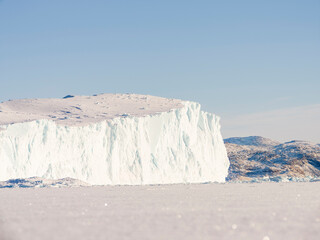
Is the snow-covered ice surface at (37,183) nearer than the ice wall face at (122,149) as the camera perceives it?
Yes

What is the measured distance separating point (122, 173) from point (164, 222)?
2359cm

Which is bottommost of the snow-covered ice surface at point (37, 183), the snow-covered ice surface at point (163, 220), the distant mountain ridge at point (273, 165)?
the distant mountain ridge at point (273, 165)

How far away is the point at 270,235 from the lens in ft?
29.5

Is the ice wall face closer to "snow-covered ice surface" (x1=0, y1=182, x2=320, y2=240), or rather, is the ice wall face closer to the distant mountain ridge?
the distant mountain ridge

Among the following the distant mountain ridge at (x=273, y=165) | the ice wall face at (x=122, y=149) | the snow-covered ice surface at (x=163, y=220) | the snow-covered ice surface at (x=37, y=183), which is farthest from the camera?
the distant mountain ridge at (x=273, y=165)

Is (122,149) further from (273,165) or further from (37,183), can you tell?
(273,165)

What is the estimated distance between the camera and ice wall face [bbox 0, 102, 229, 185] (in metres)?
30.0

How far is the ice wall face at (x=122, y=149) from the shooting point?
29984 mm

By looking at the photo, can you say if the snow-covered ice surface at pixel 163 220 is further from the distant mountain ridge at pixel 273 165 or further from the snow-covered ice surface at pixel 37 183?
the distant mountain ridge at pixel 273 165

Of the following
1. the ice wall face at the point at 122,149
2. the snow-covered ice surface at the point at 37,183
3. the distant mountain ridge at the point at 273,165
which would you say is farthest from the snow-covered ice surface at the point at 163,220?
the distant mountain ridge at the point at 273,165

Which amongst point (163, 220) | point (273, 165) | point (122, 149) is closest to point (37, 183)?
point (122, 149)

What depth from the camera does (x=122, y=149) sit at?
34375 millimetres

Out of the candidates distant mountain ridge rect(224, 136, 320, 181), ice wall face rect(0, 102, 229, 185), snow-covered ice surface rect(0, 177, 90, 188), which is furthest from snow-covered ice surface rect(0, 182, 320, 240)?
distant mountain ridge rect(224, 136, 320, 181)

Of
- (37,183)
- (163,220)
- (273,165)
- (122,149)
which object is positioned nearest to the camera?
(163,220)
